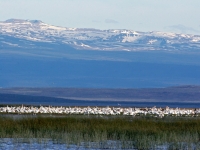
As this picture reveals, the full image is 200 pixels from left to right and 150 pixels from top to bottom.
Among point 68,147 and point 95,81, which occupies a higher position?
point 95,81

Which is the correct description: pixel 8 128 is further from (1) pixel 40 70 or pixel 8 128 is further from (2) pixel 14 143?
(1) pixel 40 70

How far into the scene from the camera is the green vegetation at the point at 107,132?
1013 inches

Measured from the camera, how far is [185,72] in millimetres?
195875

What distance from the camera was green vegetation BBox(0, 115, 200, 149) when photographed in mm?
25734

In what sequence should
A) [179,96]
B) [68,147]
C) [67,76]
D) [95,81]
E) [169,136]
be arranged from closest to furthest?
[68,147] → [169,136] → [179,96] → [95,81] → [67,76]

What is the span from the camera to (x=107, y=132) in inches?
1110

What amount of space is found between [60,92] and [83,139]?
318 ft

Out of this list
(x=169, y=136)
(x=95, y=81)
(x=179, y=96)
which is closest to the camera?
(x=169, y=136)

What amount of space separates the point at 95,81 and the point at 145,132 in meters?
148

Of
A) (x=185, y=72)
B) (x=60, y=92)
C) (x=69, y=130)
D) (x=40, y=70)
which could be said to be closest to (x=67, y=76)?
(x=40, y=70)

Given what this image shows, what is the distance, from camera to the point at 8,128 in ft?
93.8

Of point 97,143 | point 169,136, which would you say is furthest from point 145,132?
point 97,143

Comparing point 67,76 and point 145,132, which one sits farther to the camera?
point 67,76

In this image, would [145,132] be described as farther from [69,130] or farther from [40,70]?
[40,70]
